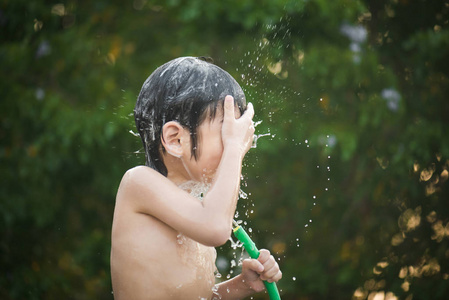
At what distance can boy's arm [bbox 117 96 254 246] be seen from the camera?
145 centimetres

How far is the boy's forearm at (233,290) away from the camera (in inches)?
69.3

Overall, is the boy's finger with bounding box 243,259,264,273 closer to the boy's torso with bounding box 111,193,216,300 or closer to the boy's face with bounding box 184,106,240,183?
the boy's torso with bounding box 111,193,216,300

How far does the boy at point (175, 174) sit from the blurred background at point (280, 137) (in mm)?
A: 1764

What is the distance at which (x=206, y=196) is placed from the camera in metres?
1.47

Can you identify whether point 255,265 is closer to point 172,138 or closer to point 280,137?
point 172,138

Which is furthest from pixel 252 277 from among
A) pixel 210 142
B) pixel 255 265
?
pixel 210 142

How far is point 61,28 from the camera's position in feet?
12.3

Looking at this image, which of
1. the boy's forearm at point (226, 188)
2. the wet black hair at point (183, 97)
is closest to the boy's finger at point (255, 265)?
the boy's forearm at point (226, 188)

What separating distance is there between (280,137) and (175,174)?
1.84 metres

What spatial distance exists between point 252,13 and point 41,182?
64.0 inches

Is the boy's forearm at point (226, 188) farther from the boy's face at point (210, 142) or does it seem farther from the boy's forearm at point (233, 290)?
the boy's forearm at point (233, 290)

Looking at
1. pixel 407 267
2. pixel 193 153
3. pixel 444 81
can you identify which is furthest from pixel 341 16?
pixel 193 153

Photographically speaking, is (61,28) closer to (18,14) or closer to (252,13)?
(18,14)

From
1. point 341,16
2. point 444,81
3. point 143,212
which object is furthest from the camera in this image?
point 444,81
